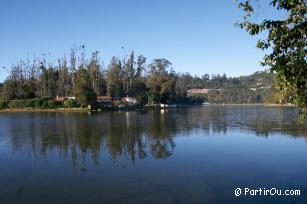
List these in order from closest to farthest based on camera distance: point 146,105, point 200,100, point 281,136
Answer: point 281,136
point 146,105
point 200,100

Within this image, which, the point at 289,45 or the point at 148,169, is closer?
the point at 289,45

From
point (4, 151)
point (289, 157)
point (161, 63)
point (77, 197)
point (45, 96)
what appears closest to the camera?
point (77, 197)

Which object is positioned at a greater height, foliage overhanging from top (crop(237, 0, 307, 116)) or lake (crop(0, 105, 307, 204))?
foliage overhanging from top (crop(237, 0, 307, 116))

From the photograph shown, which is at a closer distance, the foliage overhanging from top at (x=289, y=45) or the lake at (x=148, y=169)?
the foliage overhanging from top at (x=289, y=45)

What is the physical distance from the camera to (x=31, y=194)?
1416cm

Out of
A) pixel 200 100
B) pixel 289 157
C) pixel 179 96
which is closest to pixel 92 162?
pixel 289 157

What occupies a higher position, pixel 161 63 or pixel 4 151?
pixel 161 63

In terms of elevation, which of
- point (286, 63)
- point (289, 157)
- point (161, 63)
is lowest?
point (289, 157)

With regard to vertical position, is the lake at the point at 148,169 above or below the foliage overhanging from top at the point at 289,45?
below

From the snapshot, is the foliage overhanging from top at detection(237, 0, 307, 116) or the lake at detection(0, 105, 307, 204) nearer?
the foliage overhanging from top at detection(237, 0, 307, 116)

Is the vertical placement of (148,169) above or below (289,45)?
below

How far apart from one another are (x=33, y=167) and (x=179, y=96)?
138567mm

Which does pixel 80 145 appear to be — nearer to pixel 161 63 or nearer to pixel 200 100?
Answer: pixel 161 63

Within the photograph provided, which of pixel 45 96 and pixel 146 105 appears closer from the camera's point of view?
pixel 45 96
